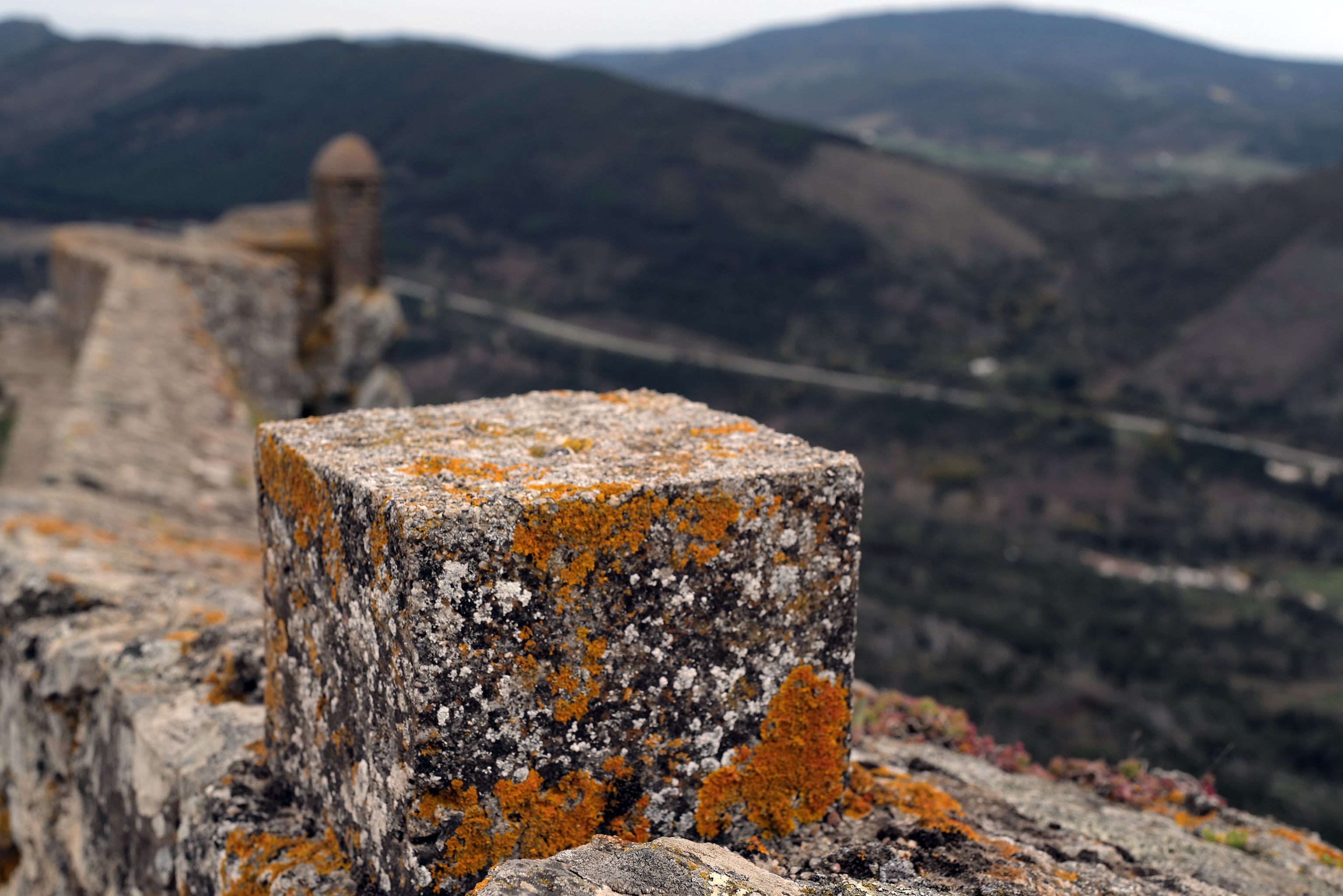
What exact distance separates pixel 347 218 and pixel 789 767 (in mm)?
15210

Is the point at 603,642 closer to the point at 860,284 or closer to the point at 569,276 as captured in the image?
the point at 860,284

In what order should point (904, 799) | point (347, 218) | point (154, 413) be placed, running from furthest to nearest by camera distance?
point (347, 218) → point (154, 413) → point (904, 799)

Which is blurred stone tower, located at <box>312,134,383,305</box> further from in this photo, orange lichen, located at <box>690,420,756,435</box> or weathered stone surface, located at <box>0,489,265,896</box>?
orange lichen, located at <box>690,420,756,435</box>

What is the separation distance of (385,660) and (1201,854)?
2.77 m

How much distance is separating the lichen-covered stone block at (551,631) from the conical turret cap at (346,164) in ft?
47.4

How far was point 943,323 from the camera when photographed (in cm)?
6612

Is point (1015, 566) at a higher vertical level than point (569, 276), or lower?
lower

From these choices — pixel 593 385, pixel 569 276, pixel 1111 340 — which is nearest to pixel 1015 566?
pixel 593 385

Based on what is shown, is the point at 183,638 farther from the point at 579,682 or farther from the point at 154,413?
the point at 154,413

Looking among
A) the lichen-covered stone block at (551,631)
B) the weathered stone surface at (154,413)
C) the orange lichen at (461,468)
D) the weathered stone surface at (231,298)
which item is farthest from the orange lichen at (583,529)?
the weathered stone surface at (231,298)

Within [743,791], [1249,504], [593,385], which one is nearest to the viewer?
[743,791]

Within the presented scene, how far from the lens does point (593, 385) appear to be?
56219mm

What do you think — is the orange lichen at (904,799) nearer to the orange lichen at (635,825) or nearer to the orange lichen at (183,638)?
the orange lichen at (635,825)

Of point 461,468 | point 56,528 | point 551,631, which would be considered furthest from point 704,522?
point 56,528
